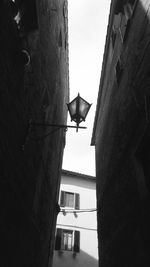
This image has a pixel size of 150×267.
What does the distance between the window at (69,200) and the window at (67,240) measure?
2017mm

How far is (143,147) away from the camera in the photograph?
438 centimetres

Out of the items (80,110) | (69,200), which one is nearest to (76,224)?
(69,200)

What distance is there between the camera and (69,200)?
18625 millimetres

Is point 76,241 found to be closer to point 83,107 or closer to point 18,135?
point 83,107

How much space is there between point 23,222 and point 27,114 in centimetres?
198

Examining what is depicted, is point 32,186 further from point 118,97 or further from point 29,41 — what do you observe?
point 118,97

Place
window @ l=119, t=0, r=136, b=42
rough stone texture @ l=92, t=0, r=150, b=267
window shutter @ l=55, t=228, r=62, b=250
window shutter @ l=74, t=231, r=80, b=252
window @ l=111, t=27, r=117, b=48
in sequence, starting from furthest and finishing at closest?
1. window shutter @ l=74, t=231, r=80, b=252
2. window shutter @ l=55, t=228, r=62, b=250
3. window @ l=111, t=27, r=117, b=48
4. window @ l=119, t=0, r=136, b=42
5. rough stone texture @ l=92, t=0, r=150, b=267

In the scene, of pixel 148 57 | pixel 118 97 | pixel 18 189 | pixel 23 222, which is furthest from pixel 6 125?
pixel 118 97

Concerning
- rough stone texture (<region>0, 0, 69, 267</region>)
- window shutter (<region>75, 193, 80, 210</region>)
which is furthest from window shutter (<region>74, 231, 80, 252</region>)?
rough stone texture (<region>0, 0, 69, 267</region>)

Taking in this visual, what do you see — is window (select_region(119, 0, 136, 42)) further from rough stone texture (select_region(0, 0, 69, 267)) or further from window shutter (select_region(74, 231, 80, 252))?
window shutter (select_region(74, 231, 80, 252))

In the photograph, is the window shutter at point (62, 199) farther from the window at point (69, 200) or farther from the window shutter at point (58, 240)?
the window shutter at point (58, 240)

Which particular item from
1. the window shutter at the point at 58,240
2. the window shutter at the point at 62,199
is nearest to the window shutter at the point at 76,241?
the window shutter at the point at 58,240

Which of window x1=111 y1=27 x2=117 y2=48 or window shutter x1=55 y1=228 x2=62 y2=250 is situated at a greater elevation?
window x1=111 y1=27 x2=117 y2=48

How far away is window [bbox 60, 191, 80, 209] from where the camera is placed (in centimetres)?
1827
